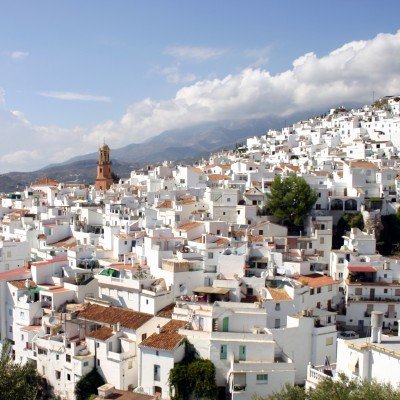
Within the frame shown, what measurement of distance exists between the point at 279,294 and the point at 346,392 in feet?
38.8

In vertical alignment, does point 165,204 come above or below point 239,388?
above

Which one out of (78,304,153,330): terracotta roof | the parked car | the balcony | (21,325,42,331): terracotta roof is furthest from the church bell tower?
the balcony

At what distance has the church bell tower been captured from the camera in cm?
7231

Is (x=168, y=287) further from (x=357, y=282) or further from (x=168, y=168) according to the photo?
(x=168, y=168)

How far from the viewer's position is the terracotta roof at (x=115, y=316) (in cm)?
2673

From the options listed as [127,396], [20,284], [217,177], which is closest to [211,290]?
[127,396]

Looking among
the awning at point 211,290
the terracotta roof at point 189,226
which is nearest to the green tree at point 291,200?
the terracotta roof at point 189,226

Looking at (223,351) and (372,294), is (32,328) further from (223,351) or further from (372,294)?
(372,294)

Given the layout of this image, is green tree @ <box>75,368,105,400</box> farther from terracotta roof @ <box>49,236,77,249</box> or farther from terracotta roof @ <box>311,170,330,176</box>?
terracotta roof @ <box>311,170,330,176</box>

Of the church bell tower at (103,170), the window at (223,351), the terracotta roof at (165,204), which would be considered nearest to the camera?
the window at (223,351)

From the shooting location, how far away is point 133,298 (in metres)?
29.7

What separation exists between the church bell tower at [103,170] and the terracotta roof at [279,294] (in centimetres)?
4684

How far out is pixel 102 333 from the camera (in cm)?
2630

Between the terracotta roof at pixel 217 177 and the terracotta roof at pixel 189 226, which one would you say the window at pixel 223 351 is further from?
the terracotta roof at pixel 217 177
